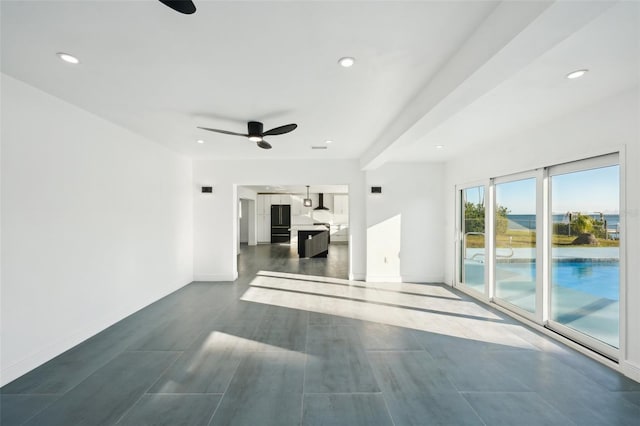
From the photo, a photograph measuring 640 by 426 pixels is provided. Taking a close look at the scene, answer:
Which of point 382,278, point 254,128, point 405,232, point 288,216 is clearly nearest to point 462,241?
point 405,232

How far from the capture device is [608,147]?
2709 mm

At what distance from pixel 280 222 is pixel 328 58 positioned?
431 inches

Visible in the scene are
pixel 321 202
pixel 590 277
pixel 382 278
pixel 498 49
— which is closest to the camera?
pixel 498 49

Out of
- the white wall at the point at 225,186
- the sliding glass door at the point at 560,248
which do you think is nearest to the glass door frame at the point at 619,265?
the sliding glass door at the point at 560,248

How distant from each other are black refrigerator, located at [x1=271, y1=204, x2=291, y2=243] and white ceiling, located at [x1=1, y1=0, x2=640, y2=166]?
30.7ft

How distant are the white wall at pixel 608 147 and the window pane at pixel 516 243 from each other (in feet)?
1.21

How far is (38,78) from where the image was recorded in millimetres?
2480

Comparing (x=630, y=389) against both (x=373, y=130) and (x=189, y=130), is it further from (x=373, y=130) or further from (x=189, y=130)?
(x=189, y=130)

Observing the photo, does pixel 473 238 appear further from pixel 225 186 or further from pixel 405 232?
pixel 225 186

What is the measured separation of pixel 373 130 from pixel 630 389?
11.5ft

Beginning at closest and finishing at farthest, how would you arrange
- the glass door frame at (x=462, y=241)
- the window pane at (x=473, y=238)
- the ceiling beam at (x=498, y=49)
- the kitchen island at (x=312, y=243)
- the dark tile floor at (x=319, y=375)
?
the ceiling beam at (x=498, y=49)
the dark tile floor at (x=319, y=375)
the glass door frame at (x=462, y=241)
the window pane at (x=473, y=238)
the kitchen island at (x=312, y=243)

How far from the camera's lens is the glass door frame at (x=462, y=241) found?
15.2 ft

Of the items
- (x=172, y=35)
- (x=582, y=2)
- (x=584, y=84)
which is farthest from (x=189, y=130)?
(x=584, y=84)

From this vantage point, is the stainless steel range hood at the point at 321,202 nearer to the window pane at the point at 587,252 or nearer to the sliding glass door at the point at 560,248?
the sliding glass door at the point at 560,248
